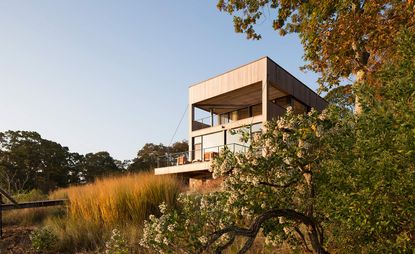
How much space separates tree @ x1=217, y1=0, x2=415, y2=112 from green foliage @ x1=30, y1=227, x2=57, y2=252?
659cm

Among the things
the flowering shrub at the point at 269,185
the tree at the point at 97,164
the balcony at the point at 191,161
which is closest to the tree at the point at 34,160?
the tree at the point at 97,164

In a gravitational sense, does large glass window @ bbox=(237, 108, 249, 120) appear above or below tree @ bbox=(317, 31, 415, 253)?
above

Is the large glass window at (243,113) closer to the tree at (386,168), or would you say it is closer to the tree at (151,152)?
the tree at (151,152)

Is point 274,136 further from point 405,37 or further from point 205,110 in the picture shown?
point 205,110

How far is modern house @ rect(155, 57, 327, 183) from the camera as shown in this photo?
62.6 ft

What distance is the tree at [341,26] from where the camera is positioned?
7.14 m

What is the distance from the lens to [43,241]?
6.67 metres

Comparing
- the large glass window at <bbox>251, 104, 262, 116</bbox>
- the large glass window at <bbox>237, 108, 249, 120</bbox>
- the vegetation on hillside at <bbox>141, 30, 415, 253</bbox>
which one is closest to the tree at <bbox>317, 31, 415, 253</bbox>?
the vegetation on hillside at <bbox>141, 30, 415, 253</bbox>

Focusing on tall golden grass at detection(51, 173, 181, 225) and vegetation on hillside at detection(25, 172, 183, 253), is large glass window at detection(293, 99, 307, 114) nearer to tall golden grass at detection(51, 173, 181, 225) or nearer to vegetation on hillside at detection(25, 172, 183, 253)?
vegetation on hillside at detection(25, 172, 183, 253)

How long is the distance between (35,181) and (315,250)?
3638cm

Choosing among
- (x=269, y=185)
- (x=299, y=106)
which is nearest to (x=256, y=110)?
(x=299, y=106)

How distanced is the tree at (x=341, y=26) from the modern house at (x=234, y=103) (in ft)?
28.2

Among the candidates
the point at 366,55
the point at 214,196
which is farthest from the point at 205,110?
the point at 214,196

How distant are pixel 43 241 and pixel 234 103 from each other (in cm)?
1845
